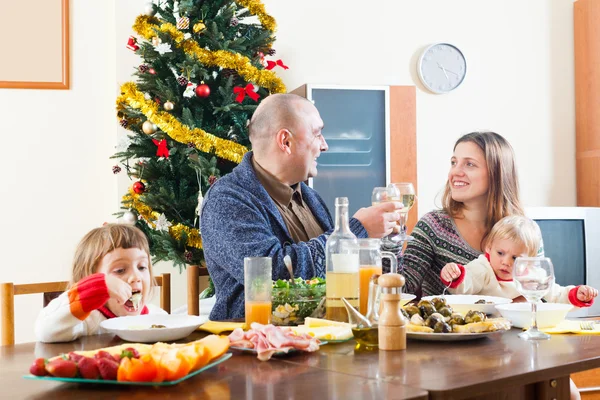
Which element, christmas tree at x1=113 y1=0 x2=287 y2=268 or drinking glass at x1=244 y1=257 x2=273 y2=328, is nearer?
drinking glass at x1=244 y1=257 x2=273 y2=328

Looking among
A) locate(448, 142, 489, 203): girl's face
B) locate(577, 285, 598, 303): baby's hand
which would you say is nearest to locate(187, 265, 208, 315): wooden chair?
locate(448, 142, 489, 203): girl's face

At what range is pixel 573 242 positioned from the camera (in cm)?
428

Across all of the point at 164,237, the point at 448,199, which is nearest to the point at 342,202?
the point at 448,199

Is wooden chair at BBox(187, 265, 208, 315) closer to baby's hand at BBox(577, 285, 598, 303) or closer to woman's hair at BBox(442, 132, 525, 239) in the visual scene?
woman's hair at BBox(442, 132, 525, 239)

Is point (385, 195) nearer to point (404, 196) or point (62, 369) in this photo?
point (404, 196)

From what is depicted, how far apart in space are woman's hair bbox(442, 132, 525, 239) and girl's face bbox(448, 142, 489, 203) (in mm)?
18

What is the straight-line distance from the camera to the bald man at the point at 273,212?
218 centimetres

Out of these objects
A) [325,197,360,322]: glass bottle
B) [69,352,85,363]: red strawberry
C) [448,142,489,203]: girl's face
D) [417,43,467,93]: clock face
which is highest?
[417,43,467,93]: clock face

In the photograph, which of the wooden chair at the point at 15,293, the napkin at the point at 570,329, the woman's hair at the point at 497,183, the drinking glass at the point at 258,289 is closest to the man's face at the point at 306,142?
the woman's hair at the point at 497,183

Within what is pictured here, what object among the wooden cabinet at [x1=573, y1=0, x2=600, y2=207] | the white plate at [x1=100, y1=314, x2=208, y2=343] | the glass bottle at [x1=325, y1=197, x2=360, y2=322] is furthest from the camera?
the wooden cabinet at [x1=573, y1=0, x2=600, y2=207]

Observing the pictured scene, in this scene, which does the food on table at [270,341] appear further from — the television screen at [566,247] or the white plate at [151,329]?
the television screen at [566,247]

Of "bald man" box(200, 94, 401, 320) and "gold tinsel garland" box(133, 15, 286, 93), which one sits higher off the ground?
"gold tinsel garland" box(133, 15, 286, 93)

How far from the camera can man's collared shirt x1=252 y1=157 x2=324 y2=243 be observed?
2.52 m

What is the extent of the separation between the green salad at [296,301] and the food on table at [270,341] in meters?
0.23
